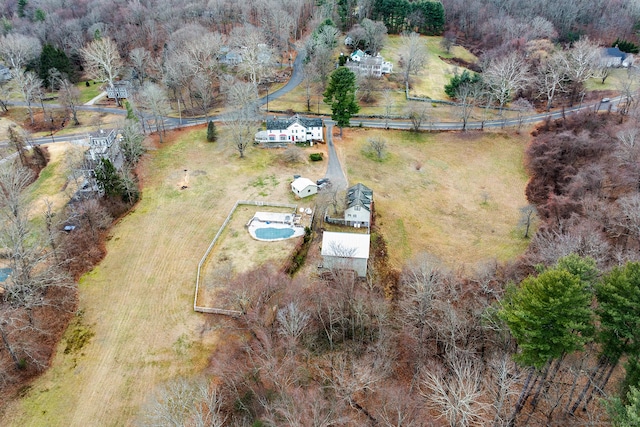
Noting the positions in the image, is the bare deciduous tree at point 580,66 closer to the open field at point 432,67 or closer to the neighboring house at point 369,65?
the open field at point 432,67

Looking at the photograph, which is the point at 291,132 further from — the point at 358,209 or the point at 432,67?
the point at 432,67

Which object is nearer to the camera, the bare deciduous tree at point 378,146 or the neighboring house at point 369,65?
the bare deciduous tree at point 378,146

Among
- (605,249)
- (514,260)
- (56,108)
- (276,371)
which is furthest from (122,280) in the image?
(56,108)

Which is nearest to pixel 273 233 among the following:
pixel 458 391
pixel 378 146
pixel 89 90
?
pixel 378 146

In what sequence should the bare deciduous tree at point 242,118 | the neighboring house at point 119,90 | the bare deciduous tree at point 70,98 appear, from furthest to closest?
the neighboring house at point 119,90 < the bare deciduous tree at point 70,98 < the bare deciduous tree at point 242,118

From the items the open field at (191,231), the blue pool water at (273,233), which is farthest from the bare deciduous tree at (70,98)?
the blue pool water at (273,233)

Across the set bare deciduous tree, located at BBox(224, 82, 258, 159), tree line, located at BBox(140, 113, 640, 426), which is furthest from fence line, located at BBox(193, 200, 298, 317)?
bare deciduous tree, located at BBox(224, 82, 258, 159)
